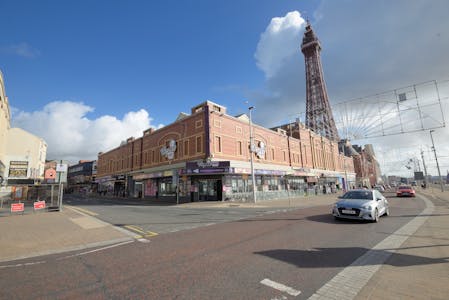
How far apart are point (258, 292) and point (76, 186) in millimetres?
87941

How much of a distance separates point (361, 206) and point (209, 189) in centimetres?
1742

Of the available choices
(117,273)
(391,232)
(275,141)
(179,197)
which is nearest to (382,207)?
(391,232)

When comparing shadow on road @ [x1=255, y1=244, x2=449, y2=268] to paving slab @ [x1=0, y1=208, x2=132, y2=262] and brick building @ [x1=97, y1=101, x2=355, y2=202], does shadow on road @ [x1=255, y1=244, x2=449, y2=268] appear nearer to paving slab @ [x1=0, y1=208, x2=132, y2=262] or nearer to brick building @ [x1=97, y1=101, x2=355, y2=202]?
paving slab @ [x1=0, y1=208, x2=132, y2=262]

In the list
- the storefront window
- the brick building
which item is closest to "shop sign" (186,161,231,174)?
the brick building

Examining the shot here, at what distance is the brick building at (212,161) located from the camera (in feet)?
81.3

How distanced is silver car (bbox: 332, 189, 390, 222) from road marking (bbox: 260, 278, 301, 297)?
7.30m

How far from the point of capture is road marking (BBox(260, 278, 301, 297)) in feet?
11.4

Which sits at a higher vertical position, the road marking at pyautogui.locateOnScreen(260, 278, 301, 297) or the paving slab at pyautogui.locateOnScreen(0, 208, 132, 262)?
the paving slab at pyautogui.locateOnScreen(0, 208, 132, 262)

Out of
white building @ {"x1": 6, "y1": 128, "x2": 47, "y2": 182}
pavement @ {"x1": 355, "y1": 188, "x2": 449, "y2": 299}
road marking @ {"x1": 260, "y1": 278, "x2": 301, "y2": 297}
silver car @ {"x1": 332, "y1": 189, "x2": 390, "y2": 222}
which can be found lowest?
pavement @ {"x1": 355, "y1": 188, "x2": 449, "y2": 299}

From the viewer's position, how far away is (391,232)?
7.60 meters

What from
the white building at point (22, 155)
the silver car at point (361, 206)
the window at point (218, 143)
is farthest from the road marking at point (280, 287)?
the white building at point (22, 155)

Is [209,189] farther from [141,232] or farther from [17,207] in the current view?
[141,232]

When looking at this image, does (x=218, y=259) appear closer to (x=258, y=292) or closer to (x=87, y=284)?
(x=258, y=292)

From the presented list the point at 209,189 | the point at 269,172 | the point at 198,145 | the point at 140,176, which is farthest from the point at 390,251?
the point at 140,176
